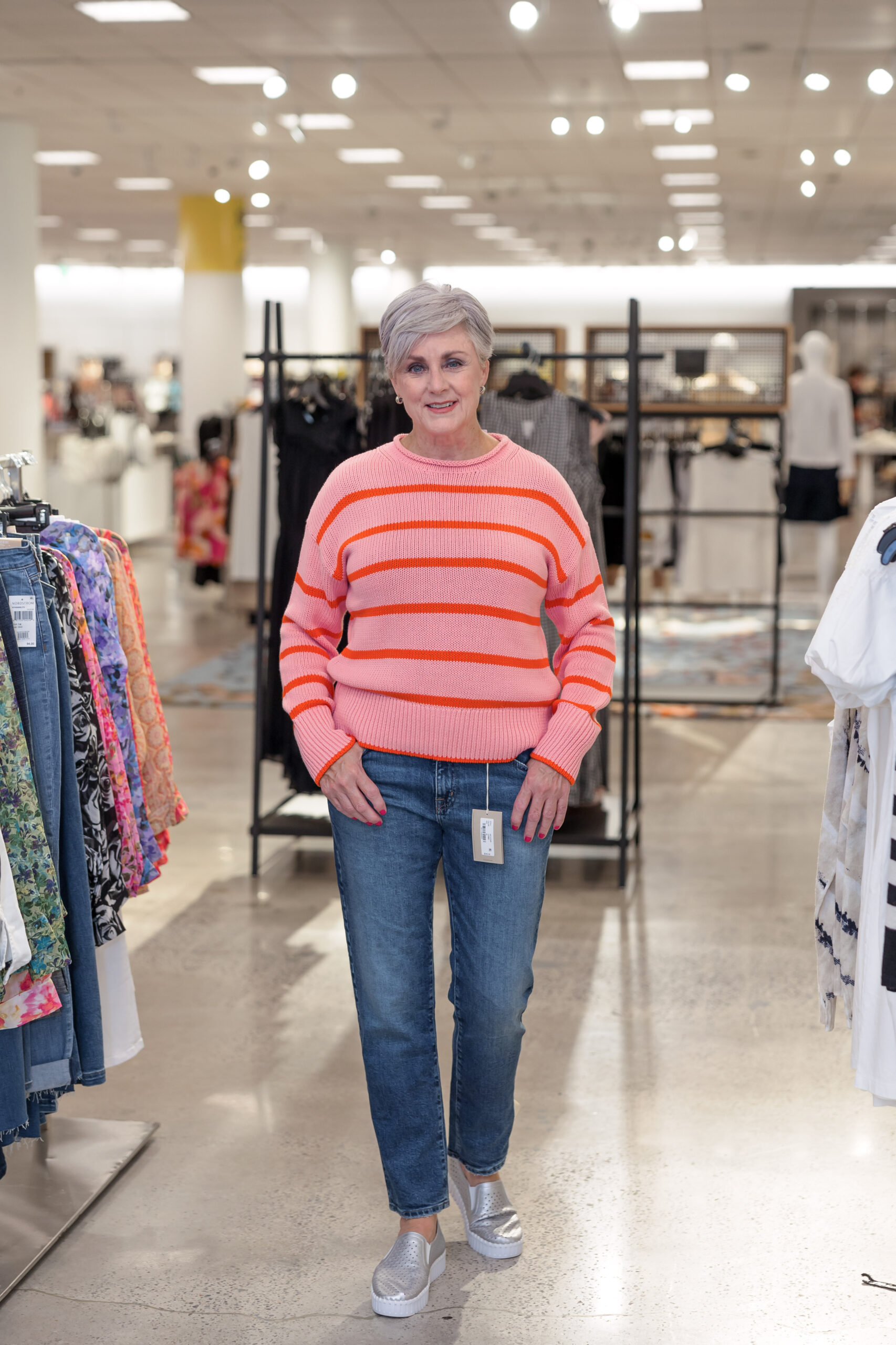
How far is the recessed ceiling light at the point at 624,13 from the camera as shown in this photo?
23.3 ft

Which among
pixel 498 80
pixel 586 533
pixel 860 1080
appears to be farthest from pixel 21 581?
pixel 498 80

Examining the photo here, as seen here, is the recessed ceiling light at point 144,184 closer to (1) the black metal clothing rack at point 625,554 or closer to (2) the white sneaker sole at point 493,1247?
(1) the black metal clothing rack at point 625,554

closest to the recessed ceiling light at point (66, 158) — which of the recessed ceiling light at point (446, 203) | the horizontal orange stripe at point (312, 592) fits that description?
the recessed ceiling light at point (446, 203)

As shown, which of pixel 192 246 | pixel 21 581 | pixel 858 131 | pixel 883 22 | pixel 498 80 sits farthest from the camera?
pixel 192 246

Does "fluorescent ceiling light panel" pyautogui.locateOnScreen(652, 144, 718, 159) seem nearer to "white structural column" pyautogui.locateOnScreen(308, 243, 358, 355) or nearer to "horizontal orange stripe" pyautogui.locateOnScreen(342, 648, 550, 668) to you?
"white structural column" pyautogui.locateOnScreen(308, 243, 358, 355)

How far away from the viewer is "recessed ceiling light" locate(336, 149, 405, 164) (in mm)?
12836

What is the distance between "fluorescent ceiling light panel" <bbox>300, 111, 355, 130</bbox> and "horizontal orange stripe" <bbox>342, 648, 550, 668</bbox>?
990 centimetres

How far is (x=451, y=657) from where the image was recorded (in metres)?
2.09

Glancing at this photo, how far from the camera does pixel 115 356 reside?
26859 millimetres

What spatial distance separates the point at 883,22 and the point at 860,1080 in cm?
766

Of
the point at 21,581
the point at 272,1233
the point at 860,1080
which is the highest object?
the point at 21,581

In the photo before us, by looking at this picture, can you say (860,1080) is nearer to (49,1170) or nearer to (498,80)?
(49,1170)

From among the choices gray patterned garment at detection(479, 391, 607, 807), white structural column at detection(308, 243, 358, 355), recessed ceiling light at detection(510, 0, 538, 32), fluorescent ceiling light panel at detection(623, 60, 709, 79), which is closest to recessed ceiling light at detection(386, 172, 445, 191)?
white structural column at detection(308, 243, 358, 355)

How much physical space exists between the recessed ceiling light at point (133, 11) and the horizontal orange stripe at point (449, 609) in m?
7.04
